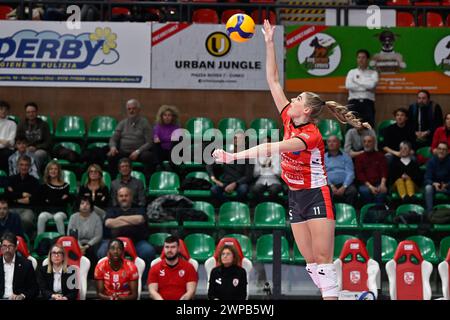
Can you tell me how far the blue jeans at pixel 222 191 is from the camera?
16.1 metres

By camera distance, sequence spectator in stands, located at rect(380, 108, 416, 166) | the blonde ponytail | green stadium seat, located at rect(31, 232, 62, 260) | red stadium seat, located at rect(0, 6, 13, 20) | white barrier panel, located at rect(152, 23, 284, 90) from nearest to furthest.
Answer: the blonde ponytail, green stadium seat, located at rect(31, 232, 62, 260), spectator in stands, located at rect(380, 108, 416, 166), white barrier panel, located at rect(152, 23, 284, 90), red stadium seat, located at rect(0, 6, 13, 20)

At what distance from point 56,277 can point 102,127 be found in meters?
5.52

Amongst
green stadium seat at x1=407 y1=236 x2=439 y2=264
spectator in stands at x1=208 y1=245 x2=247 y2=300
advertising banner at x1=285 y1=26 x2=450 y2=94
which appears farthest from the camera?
advertising banner at x1=285 y1=26 x2=450 y2=94

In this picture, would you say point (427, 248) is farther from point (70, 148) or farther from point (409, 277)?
point (70, 148)

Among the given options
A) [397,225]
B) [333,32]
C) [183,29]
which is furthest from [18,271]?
[333,32]

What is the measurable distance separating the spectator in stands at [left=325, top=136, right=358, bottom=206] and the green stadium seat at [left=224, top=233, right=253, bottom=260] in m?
2.11

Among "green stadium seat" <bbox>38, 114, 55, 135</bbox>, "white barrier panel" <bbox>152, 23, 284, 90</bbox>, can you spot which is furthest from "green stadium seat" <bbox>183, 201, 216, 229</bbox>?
"white barrier panel" <bbox>152, 23, 284, 90</bbox>

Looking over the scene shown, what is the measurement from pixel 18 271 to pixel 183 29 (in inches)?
275

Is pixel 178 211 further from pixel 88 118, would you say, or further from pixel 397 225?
pixel 88 118

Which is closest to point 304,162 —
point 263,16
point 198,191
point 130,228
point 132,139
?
point 130,228

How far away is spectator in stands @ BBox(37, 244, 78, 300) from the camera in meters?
13.2

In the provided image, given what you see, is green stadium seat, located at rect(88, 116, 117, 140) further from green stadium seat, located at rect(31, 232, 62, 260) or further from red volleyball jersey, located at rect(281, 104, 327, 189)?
red volleyball jersey, located at rect(281, 104, 327, 189)

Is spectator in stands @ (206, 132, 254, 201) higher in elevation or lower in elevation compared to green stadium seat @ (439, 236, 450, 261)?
higher

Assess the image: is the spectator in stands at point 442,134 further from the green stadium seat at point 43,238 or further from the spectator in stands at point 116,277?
the green stadium seat at point 43,238
